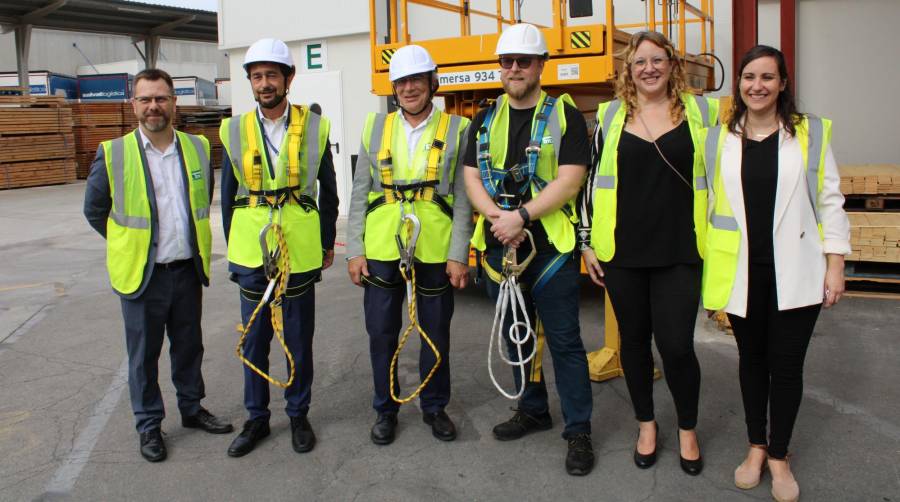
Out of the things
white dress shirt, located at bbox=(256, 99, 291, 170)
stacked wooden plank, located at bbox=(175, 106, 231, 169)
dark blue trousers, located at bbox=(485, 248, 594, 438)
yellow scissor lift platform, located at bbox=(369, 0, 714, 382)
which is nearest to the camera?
dark blue trousers, located at bbox=(485, 248, 594, 438)

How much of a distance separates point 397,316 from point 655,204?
55.7 inches

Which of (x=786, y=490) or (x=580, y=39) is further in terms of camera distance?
(x=580, y=39)

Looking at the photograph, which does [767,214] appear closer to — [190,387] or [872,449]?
[872,449]

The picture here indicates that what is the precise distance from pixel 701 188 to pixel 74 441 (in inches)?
133

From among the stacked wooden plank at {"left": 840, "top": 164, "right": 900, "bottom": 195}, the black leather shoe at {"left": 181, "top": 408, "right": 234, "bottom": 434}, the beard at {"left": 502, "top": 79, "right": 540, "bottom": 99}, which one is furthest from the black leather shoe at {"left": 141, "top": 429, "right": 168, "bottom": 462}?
the stacked wooden plank at {"left": 840, "top": 164, "right": 900, "bottom": 195}

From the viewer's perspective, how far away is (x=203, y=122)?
26875 mm

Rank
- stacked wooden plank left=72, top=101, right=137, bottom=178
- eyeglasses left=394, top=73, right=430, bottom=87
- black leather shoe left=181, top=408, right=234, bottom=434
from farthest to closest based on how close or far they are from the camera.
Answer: stacked wooden plank left=72, top=101, right=137, bottom=178, black leather shoe left=181, top=408, right=234, bottom=434, eyeglasses left=394, top=73, right=430, bottom=87

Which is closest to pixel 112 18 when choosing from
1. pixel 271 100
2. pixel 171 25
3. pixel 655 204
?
pixel 171 25

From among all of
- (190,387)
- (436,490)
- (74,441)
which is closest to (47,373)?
(74,441)

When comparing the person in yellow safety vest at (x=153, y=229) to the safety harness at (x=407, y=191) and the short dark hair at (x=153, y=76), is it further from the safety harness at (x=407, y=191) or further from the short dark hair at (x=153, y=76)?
the safety harness at (x=407, y=191)

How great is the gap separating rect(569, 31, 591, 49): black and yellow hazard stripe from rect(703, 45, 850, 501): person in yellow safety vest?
240 cm

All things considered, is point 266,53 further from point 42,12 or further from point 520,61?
point 42,12

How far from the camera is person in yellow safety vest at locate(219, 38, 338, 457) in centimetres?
387

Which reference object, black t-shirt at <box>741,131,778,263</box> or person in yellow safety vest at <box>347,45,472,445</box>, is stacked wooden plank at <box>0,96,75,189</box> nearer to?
person in yellow safety vest at <box>347,45,472,445</box>
